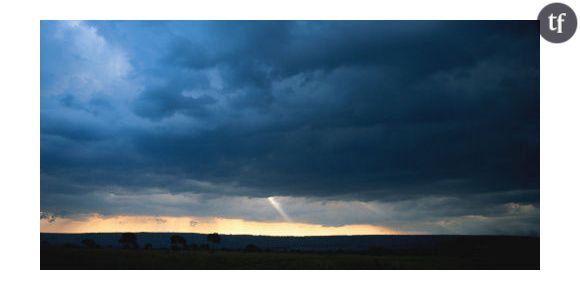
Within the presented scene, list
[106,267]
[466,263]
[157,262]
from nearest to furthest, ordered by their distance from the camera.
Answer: [106,267] → [157,262] → [466,263]

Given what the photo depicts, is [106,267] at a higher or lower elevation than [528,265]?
higher

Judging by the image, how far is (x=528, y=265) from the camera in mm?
83438

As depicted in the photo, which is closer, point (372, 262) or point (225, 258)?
point (372, 262)

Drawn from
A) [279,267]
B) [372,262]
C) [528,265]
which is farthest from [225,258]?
[528,265]

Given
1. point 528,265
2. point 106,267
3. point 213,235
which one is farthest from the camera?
Result: point 213,235

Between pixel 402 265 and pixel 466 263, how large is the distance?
44.5ft

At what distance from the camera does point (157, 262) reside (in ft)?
217

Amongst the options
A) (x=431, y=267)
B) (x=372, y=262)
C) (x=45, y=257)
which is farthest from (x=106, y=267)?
(x=431, y=267)

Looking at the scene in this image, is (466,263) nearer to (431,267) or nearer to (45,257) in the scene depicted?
(431,267)

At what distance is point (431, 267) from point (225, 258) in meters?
32.0
